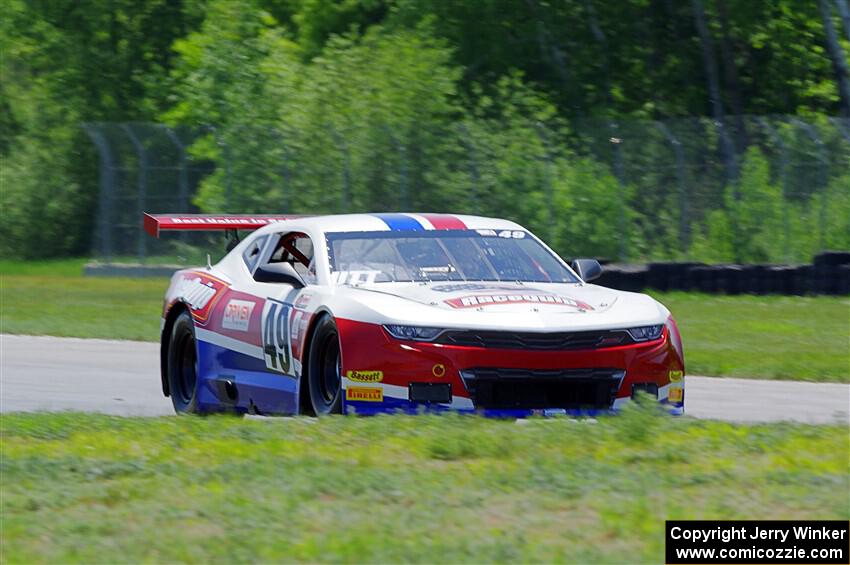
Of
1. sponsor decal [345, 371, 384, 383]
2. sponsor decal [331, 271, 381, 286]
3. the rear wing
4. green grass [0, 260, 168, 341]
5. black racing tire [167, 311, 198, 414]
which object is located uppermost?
the rear wing

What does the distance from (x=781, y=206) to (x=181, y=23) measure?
22.7 m

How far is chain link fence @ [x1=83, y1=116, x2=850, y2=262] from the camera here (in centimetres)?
2692

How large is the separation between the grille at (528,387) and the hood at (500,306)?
0.82 ft

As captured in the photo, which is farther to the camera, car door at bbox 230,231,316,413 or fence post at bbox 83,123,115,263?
fence post at bbox 83,123,115,263

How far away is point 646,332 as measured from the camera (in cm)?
953

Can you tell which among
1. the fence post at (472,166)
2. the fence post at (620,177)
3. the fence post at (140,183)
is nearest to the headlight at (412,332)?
the fence post at (620,177)

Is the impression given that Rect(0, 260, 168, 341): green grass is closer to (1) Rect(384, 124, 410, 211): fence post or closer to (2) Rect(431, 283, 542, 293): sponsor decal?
(1) Rect(384, 124, 410, 211): fence post

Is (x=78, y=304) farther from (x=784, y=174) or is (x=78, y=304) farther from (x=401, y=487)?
(x=401, y=487)

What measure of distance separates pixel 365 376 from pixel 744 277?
50.9ft

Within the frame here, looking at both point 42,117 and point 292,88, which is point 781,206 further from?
point 42,117

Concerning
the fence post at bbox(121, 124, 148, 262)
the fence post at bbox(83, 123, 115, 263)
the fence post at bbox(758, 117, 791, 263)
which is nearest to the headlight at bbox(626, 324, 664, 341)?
the fence post at bbox(758, 117, 791, 263)

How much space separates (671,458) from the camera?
722 cm

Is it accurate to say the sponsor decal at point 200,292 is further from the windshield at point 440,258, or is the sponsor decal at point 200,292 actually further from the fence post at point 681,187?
the fence post at point 681,187

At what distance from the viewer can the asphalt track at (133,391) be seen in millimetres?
11750
